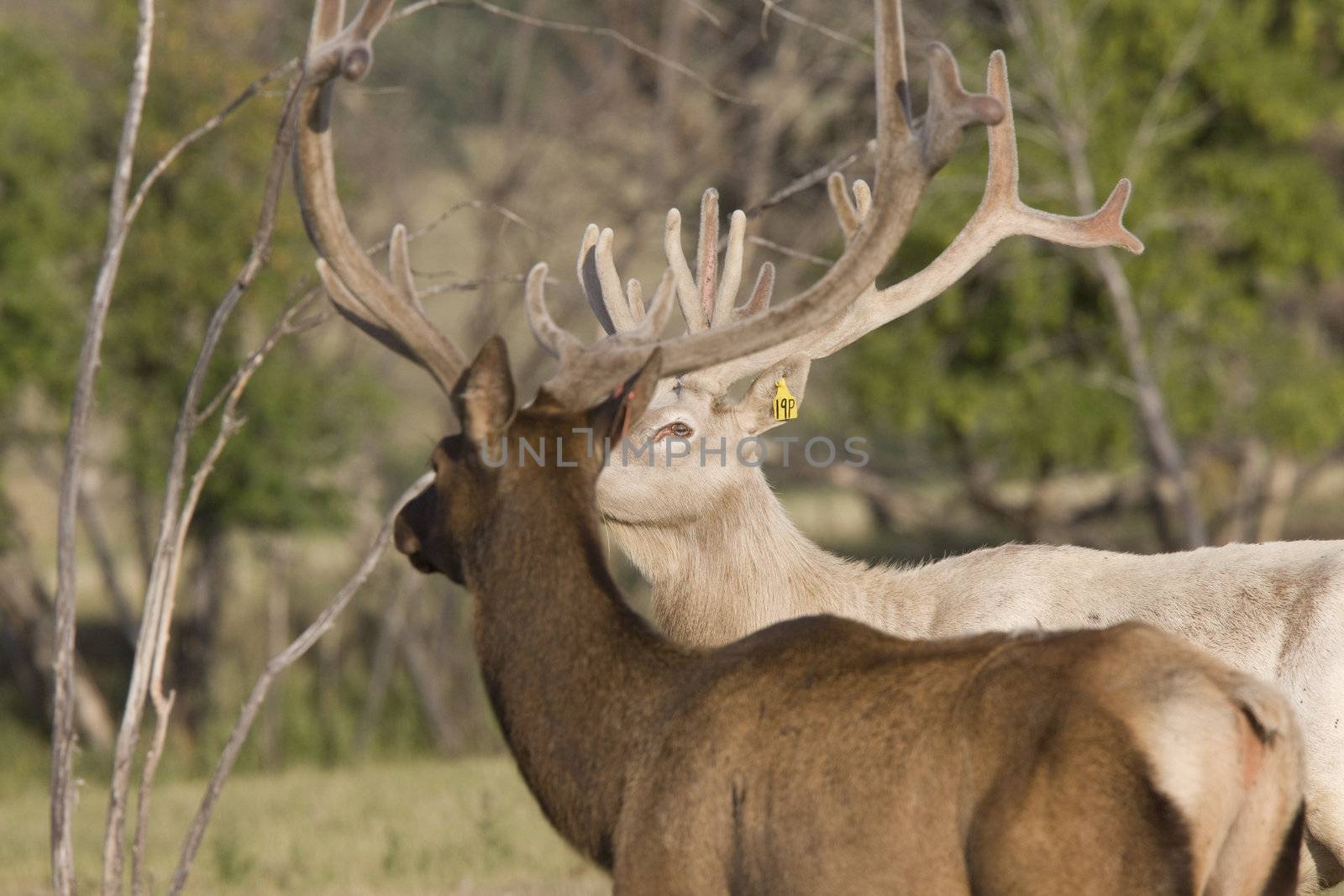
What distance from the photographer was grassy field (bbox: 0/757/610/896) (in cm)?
768

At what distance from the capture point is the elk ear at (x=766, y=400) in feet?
21.3

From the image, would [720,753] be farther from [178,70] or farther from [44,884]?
[178,70]

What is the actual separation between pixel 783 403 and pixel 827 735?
10.00ft

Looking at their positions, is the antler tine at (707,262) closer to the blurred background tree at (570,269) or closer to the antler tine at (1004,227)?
the antler tine at (1004,227)

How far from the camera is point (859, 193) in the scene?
6547 mm

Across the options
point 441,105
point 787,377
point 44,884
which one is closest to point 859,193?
point 787,377

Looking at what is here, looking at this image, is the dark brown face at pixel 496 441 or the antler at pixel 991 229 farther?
the antler at pixel 991 229

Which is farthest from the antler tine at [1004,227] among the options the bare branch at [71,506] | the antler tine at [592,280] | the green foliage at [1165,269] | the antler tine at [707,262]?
the green foliage at [1165,269]

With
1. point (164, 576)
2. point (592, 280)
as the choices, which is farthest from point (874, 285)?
point (164, 576)

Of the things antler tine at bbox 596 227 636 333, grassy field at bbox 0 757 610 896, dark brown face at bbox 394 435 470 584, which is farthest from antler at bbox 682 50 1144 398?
dark brown face at bbox 394 435 470 584

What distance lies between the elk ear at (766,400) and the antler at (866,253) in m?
1.71

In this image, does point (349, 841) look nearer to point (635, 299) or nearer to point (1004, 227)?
point (635, 299)

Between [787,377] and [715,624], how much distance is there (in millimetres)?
1098

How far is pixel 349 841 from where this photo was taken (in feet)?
28.8
